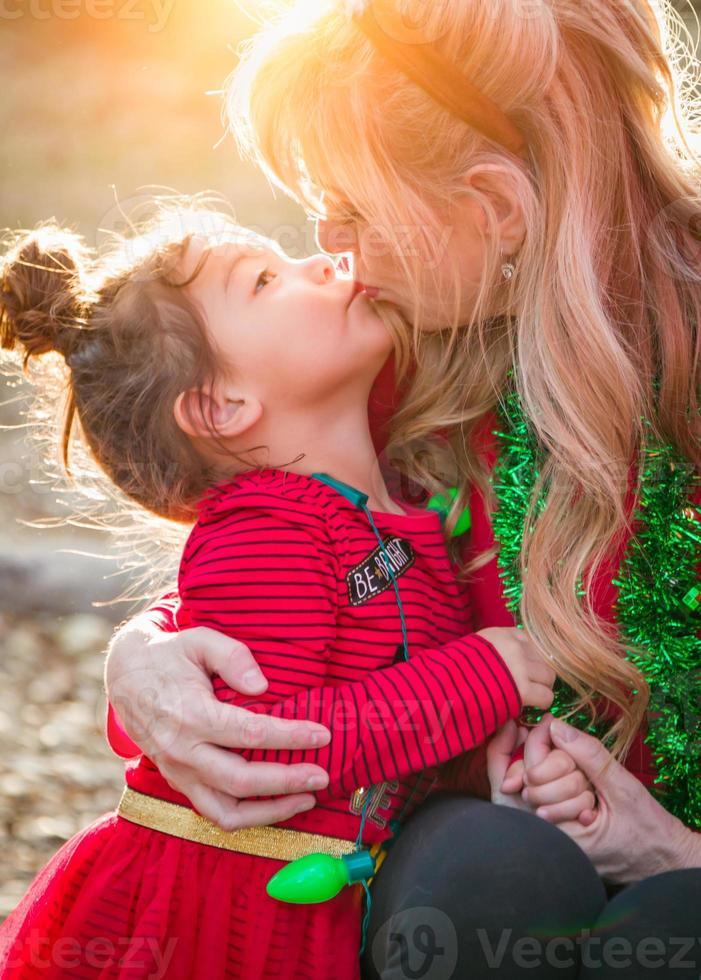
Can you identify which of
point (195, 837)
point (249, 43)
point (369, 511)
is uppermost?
point (249, 43)

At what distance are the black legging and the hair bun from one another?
81cm

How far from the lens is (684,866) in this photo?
46.6 inches

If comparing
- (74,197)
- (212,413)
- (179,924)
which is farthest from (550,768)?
(74,197)

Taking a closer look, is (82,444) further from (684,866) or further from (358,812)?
(684,866)

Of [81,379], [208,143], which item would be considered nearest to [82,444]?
[81,379]

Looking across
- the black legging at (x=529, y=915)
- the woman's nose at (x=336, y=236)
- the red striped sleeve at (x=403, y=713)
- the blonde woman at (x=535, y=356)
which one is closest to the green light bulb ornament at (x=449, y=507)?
the blonde woman at (x=535, y=356)

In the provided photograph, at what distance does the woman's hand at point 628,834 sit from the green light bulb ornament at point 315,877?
232mm

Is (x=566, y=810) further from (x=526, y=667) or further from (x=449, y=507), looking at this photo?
(x=449, y=507)

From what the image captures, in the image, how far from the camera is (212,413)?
4.61 feet

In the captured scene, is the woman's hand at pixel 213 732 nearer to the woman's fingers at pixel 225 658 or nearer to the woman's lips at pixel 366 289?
the woman's fingers at pixel 225 658

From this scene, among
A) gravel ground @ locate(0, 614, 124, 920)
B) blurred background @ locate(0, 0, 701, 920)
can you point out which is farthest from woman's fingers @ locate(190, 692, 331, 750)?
blurred background @ locate(0, 0, 701, 920)

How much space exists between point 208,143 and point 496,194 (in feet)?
9.57

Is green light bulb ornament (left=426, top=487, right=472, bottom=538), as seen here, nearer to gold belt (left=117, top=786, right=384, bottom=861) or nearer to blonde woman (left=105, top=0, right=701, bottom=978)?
blonde woman (left=105, top=0, right=701, bottom=978)

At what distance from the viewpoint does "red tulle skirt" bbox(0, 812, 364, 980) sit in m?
1.19
